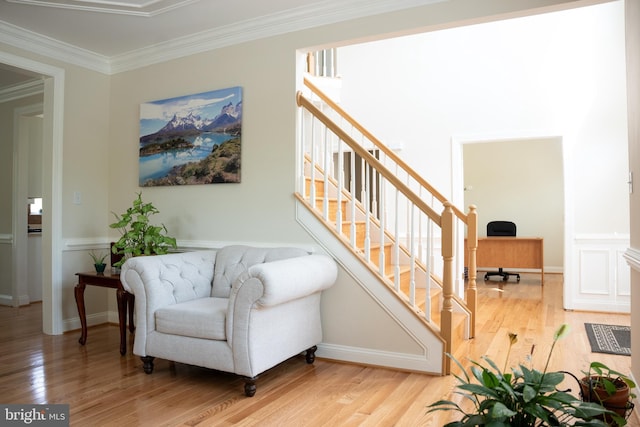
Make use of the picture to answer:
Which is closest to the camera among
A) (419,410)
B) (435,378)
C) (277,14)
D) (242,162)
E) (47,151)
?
(419,410)

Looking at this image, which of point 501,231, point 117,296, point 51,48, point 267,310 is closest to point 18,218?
point 51,48

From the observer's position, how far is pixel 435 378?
10.0ft

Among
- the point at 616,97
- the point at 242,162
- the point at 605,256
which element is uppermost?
the point at 616,97

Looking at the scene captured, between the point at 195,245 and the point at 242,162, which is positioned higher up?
the point at 242,162

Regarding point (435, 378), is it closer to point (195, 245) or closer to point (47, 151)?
point (195, 245)

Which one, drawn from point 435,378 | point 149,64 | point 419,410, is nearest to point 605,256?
point 435,378

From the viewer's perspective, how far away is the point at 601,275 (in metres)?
5.40

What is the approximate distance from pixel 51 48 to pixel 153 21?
1.13 meters

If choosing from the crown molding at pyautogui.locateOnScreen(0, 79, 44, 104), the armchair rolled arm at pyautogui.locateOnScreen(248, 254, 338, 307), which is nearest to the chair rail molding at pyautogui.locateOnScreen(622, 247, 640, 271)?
the armchair rolled arm at pyautogui.locateOnScreen(248, 254, 338, 307)

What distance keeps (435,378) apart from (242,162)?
2.20 metres

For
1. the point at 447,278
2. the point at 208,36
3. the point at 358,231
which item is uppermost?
the point at 208,36

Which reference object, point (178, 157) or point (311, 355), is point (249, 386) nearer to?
point (311, 355)

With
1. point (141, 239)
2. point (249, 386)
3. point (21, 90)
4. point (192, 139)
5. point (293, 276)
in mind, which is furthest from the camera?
point (21, 90)

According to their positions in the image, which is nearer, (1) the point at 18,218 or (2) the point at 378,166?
(2) the point at 378,166
